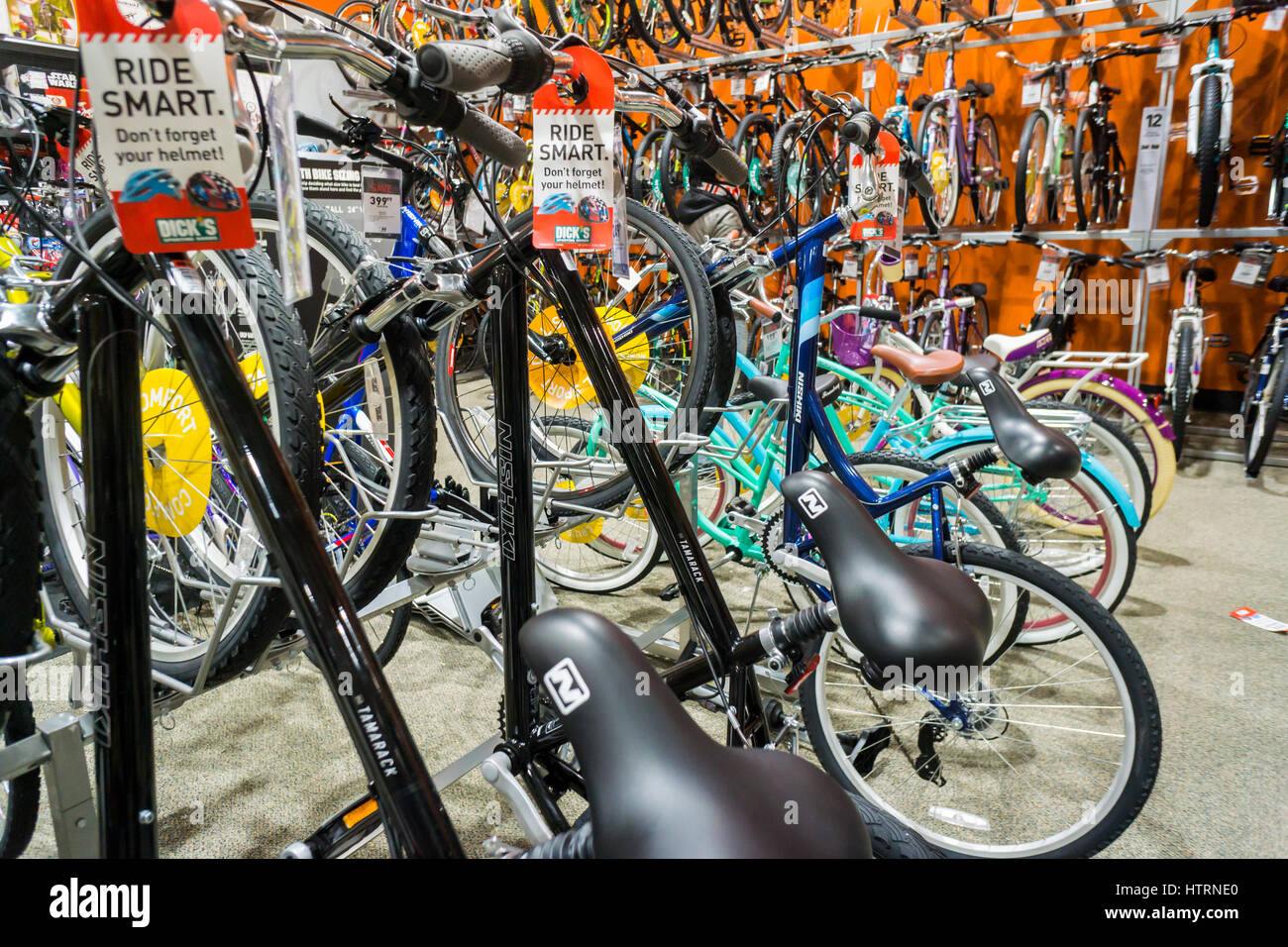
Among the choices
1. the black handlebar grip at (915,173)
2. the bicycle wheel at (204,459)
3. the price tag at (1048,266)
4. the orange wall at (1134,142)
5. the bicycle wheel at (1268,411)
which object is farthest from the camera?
the orange wall at (1134,142)

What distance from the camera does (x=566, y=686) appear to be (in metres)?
0.59

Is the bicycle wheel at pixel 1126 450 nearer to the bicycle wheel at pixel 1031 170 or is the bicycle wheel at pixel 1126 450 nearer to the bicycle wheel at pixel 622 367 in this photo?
the bicycle wheel at pixel 622 367

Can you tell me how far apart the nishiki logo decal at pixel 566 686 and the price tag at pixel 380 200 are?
4.29 ft

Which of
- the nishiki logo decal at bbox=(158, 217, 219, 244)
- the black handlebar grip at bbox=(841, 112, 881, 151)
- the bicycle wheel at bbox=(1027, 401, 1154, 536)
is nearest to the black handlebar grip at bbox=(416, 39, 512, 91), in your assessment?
the nishiki logo decal at bbox=(158, 217, 219, 244)

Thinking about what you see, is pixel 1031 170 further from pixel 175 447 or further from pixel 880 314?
pixel 175 447

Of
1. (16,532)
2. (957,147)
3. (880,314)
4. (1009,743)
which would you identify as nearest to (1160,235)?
(957,147)

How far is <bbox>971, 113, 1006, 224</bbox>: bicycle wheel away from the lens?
535 cm

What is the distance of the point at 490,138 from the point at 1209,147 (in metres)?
4.91

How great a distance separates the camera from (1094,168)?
486 centimetres

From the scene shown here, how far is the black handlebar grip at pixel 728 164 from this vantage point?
132 centimetres

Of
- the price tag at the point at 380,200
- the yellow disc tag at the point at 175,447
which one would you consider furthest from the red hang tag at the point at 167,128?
the price tag at the point at 380,200

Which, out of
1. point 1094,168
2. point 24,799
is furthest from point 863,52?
point 24,799

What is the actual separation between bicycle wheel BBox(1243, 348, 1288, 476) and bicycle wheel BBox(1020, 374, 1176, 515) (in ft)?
3.17

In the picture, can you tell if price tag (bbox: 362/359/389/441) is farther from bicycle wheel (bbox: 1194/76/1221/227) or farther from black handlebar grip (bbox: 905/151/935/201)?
bicycle wheel (bbox: 1194/76/1221/227)
